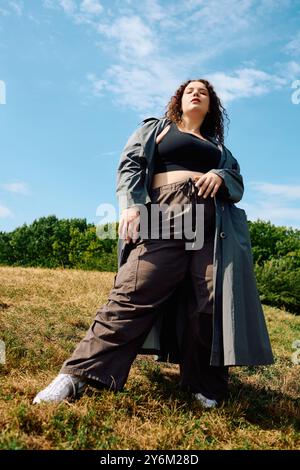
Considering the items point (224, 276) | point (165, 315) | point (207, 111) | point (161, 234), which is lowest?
point (165, 315)

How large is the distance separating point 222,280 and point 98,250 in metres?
9.92

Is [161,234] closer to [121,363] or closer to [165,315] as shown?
[165,315]

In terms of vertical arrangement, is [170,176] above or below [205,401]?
above

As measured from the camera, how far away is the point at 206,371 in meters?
2.98

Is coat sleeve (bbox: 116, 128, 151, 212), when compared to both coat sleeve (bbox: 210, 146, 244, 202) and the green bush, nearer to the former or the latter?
coat sleeve (bbox: 210, 146, 244, 202)

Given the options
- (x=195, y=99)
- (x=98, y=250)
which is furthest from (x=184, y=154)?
(x=98, y=250)

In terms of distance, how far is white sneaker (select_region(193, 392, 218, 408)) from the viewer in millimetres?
2861

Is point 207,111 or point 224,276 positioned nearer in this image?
point 224,276

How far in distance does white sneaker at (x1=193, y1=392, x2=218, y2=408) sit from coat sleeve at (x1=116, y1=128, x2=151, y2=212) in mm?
1225

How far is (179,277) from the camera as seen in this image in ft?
9.41

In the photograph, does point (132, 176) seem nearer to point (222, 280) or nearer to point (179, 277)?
point (179, 277)

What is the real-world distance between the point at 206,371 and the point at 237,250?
2.56 ft

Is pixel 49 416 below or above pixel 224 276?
below

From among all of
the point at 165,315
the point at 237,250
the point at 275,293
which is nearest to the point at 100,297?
the point at 165,315
